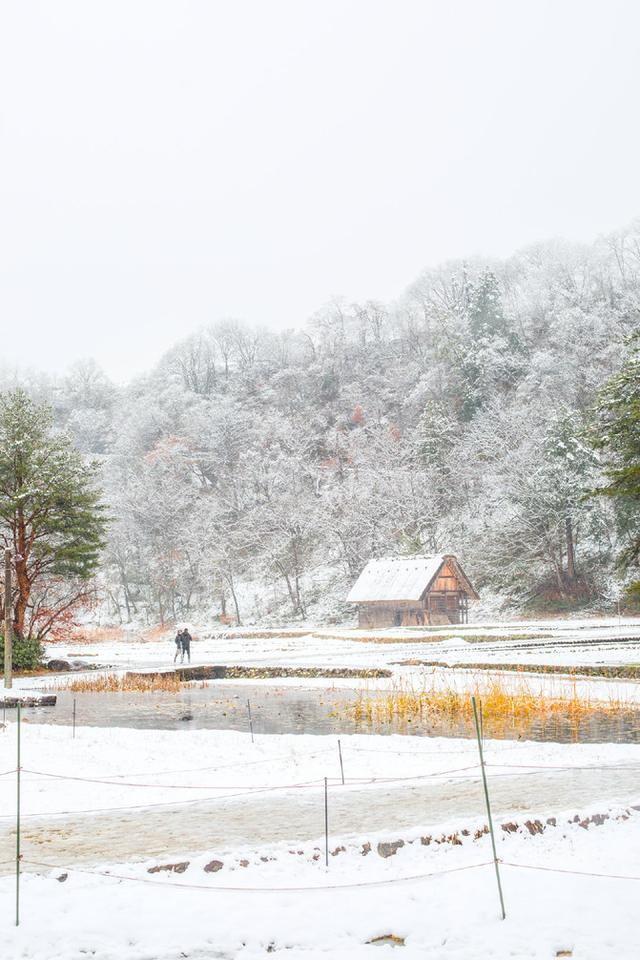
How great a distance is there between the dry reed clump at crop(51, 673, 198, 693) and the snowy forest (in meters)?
28.5

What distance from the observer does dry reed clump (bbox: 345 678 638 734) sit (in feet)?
57.9

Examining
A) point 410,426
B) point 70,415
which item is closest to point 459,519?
point 410,426

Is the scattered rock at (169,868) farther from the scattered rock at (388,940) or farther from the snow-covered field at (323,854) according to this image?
the scattered rock at (388,940)

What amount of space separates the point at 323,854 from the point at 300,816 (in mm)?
1778

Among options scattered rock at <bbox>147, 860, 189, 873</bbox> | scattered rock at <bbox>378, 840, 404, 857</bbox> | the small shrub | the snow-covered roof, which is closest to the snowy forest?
the snow-covered roof

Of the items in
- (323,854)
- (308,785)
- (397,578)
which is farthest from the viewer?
(397,578)

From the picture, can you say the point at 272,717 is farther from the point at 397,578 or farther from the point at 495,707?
the point at 397,578

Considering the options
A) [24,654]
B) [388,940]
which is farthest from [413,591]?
[388,940]

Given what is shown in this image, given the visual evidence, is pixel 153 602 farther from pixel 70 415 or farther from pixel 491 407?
pixel 70 415

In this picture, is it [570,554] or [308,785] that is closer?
[308,785]

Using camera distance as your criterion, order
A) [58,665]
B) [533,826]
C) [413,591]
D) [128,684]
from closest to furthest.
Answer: [533,826], [128,684], [58,665], [413,591]

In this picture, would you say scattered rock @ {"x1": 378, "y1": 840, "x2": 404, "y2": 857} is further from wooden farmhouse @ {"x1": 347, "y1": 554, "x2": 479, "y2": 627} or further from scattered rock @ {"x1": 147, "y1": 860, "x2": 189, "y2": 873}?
wooden farmhouse @ {"x1": 347, "y1": 554, "x2": 479, "y2": 627}

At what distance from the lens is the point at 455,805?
10547 millimetres

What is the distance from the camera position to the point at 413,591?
55219 millimetres
